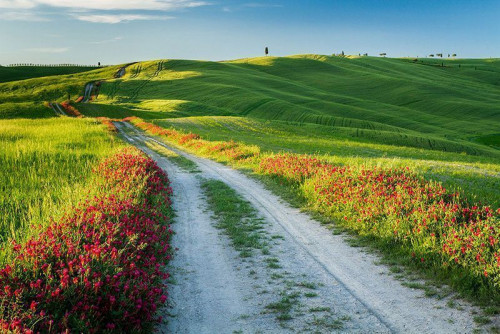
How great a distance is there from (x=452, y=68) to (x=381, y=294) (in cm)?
17772

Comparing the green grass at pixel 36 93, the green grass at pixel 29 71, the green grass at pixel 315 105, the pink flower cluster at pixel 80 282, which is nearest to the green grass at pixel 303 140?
the green grass at pixel 315 105

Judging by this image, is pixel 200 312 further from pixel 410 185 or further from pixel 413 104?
pixel 413 104

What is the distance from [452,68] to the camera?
527ft

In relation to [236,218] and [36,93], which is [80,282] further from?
[36,93]

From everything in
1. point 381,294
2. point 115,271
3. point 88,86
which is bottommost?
point 381,294

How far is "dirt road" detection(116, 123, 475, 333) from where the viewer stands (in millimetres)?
6246

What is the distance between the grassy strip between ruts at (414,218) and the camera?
24.8 ft

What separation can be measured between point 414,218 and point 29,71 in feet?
659

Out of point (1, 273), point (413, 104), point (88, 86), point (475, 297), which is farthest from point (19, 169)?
point (88, 86)

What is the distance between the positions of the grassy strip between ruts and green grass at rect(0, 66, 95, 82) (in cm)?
18140

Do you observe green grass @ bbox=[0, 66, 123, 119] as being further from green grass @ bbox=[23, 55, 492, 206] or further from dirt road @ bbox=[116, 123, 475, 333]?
dirt road @ bbox=[116, 123, 475, 333]

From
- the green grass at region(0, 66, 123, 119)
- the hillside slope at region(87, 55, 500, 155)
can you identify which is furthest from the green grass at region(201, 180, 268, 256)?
the green grass at region(0, 66, 123, 119)

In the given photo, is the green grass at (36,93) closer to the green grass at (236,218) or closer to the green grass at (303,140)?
the green grass at (303,140)

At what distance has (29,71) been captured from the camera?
17738cm
